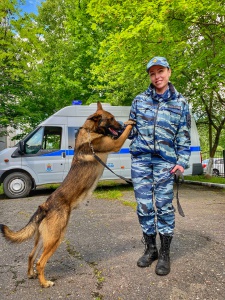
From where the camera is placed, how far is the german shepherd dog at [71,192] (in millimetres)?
2582

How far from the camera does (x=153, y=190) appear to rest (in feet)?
9.75

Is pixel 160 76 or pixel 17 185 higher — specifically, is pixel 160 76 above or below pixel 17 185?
above

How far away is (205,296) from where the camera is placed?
2.32 metres

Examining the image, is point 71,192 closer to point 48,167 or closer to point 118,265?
point 118,265

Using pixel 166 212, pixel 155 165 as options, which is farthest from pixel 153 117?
pixel 166 212

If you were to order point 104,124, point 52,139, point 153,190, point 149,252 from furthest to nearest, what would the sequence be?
point 52,139 < point 104,124 < point 149,252 < point 153,190

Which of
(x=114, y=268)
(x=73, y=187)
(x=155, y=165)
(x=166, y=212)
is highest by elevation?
(x=155, y=165)

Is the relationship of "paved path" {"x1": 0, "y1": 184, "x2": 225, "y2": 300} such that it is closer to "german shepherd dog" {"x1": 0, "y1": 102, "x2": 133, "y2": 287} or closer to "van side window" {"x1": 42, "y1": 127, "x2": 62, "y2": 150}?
"german shepherd dog" {"x1": 0, "y1": 102, "x2": 133, "y2": 287}

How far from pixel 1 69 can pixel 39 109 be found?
4.11 meters

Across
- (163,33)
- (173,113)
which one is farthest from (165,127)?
(163,33)

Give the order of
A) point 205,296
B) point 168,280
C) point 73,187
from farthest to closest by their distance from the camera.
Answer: point 73,187 < point 168,280 < point 205,296

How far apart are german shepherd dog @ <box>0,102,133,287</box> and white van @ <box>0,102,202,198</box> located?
5.15 metres

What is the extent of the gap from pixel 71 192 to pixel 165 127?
50.4 inches

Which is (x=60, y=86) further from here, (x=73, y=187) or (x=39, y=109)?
(x=73, y=187)
